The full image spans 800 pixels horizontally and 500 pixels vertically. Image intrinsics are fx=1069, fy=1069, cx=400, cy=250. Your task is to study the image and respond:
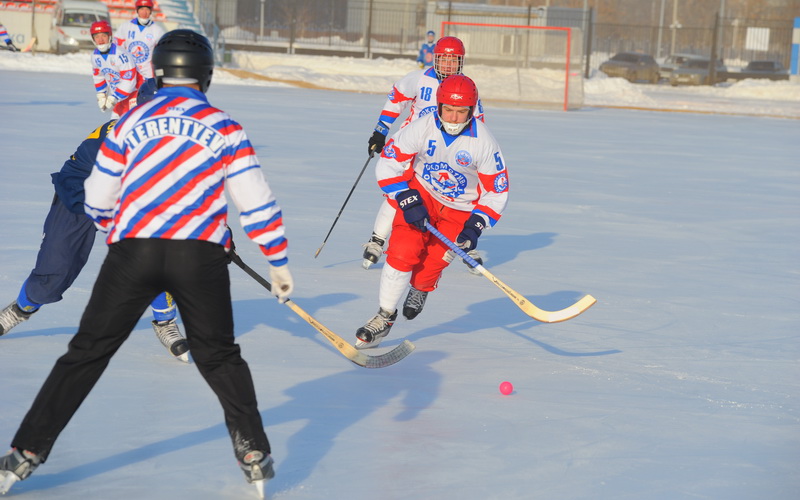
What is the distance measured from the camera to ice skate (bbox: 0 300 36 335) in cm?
452

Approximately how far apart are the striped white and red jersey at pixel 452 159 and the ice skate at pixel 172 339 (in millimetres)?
1206

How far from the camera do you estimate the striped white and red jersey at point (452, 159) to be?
499 cm

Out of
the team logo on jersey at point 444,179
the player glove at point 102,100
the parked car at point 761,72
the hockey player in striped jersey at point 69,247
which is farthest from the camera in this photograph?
the parked car at point 761,72

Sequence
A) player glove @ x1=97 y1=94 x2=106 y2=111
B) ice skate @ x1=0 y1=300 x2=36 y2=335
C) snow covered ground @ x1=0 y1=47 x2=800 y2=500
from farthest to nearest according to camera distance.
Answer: player glove @ x1=97 y1=94 x2=106 y2=111 → ice skate @ x1=0 y1=300 x2=36 y2=335 → snow covered ground @ x1=0 y1=47 x2=800 y2=500

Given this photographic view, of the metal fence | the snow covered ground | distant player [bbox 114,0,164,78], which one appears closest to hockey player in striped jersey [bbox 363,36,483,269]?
the snow covered ground

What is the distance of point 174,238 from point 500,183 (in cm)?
237

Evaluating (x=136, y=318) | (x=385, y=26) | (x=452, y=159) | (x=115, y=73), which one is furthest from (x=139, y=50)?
(x=385, y=26)

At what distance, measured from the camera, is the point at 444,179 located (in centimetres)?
514

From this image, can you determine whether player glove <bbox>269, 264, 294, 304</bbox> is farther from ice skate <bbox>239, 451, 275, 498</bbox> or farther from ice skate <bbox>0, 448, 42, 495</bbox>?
ice skate <bbox>0, 448, 42, 495</bbox>

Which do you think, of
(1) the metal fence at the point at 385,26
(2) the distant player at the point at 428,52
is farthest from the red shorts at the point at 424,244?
(1) the metal fence at the point at 385,26

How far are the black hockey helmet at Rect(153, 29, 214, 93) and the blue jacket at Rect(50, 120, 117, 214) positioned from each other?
115 cm

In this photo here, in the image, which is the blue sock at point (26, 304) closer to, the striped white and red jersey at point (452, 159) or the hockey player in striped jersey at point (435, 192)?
the hockey player in striped jersey at point (435, 192)

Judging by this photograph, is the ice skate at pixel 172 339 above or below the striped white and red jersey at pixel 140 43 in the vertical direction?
below

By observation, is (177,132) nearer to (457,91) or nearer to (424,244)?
(457,91)
